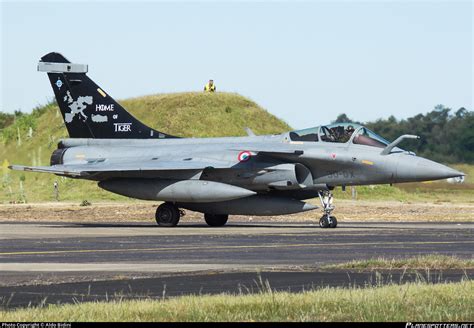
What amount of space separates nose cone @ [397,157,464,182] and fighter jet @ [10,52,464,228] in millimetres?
28

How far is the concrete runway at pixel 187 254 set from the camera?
→ 14.5 metres

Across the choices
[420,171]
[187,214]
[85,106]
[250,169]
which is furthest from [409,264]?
[187,214]

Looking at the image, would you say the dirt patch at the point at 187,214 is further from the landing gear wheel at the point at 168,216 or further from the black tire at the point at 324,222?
the black tire at the point at 324,222

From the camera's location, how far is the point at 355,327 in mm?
10352

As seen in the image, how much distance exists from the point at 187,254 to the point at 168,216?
12.8 m

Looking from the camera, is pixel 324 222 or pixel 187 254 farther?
pixel 324 222

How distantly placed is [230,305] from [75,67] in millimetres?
25033

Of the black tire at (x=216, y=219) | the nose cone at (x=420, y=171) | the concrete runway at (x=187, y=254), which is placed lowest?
the black tire at (x=216, y=219)

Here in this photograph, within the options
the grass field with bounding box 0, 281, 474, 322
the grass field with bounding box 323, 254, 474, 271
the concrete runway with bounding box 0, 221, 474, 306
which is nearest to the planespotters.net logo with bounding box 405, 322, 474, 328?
the grass field with bounding box 0, 281, 474, 322

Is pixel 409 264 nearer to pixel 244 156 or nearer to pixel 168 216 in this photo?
pixel 244 156

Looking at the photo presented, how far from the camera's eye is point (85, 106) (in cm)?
3553

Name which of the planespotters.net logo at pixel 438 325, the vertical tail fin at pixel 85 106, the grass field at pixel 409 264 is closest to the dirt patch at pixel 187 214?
the vertical tail fin at pixel 85 106

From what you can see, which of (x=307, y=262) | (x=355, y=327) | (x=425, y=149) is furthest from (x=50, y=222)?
(x=425, y=149)

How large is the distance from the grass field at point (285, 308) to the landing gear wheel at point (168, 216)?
20.4m
